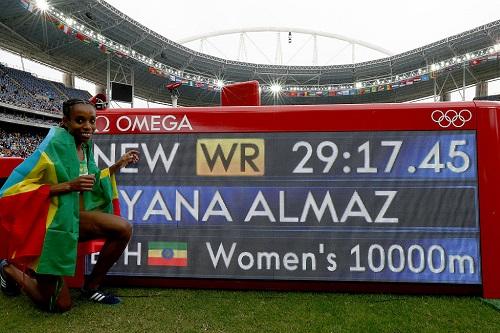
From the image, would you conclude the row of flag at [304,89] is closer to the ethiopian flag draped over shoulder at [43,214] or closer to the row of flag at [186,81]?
the row of flag at [186,81]

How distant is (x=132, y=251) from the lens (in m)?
2.29

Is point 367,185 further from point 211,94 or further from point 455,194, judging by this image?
point 211,94

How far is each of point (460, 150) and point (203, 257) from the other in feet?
5.87

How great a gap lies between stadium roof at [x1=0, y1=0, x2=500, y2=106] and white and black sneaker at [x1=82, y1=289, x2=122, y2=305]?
1915 cm

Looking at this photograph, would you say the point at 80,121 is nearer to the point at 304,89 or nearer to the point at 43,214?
the point at 43,214

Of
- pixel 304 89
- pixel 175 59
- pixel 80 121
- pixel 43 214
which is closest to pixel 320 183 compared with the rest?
pixel 80 121

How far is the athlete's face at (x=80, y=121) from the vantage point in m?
1.96

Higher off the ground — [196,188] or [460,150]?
[460,150]

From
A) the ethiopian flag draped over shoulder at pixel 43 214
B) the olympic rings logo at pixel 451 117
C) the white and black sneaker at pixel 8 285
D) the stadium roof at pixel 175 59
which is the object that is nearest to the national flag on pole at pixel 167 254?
the ethiopian flag draped over shoulder at pixel 43 214

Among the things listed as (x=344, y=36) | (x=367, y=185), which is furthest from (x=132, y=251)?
(x=344, y=36)

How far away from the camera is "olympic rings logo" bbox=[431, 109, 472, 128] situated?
212cm

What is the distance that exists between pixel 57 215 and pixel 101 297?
1.92 feet

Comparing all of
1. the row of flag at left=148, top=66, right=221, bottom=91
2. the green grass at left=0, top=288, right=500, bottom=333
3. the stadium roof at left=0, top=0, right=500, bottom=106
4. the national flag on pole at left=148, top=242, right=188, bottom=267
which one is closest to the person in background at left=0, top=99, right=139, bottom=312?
the green grass at left=0, top=288, right=500, bottom=333

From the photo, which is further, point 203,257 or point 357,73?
point 357,73
